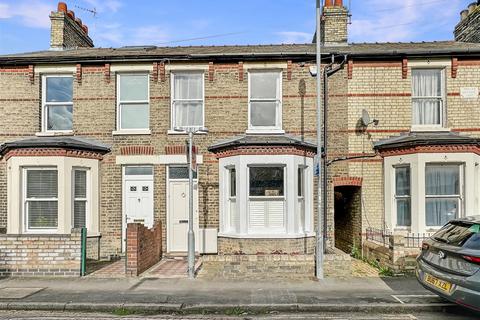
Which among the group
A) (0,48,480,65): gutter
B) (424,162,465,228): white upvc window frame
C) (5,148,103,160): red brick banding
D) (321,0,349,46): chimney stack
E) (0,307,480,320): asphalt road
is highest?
(321,0,349,46): chimney stack

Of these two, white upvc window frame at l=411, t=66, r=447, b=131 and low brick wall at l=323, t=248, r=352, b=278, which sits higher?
white upvc window frame at l=411, t=66, r=447, b=131

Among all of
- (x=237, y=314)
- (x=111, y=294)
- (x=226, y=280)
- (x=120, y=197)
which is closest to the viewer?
(x=237, y=314)

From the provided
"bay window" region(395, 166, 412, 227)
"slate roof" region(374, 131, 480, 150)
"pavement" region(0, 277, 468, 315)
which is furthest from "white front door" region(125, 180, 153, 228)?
"bay window" region(395, 166, 412, 227)

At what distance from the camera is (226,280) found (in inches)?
360

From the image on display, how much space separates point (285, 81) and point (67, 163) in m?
6.45

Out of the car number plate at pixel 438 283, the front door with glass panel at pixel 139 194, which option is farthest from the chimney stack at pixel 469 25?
the front door with glass panel at pixel 139 194

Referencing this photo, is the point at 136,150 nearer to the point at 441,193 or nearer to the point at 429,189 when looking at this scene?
the point at 429,189

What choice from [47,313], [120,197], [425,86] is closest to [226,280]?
[47,313]

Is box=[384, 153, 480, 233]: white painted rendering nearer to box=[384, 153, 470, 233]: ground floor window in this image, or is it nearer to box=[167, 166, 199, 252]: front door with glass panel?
box=[384, 153, 470, 233]: ground floor window

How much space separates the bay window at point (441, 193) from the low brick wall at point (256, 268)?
4276mm

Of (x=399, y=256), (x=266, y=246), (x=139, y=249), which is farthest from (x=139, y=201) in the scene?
(x=399, y=256)

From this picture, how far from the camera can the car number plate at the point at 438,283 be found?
247 inches

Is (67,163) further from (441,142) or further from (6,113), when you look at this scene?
(441,142)

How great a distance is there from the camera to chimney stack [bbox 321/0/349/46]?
1384cm
